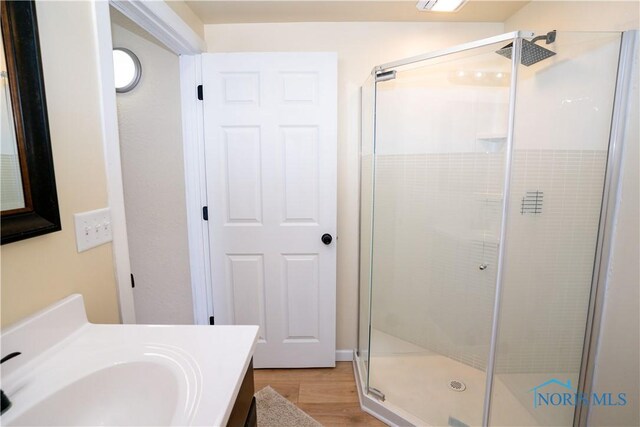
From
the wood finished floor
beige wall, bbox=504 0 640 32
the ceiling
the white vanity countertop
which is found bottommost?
the wood finished floor

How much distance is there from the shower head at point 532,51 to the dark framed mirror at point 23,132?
1.68 m

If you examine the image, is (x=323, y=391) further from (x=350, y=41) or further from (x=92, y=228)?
(x=350, y=41)

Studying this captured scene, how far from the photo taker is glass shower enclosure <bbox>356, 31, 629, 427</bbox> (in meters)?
1.36

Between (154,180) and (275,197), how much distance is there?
733 mm

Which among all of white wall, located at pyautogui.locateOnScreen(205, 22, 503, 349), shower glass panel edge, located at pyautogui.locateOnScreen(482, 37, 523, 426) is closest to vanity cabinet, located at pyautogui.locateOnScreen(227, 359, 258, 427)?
shower glass panel edge, located at pyautogui.locateOnScreen(482, 37, 523, 426)

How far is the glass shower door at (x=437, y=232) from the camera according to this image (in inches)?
64.1

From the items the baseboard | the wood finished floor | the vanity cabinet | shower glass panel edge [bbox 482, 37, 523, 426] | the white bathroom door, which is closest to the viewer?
the vanity cabinet

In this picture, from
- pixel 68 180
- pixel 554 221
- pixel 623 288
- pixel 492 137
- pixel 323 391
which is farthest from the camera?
pixel 323 391

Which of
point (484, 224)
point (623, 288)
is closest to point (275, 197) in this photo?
point (484, 224)

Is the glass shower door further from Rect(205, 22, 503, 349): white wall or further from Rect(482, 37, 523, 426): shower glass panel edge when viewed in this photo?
Rect(205, 22, 503, 349): white wall

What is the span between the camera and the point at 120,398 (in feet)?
2.43

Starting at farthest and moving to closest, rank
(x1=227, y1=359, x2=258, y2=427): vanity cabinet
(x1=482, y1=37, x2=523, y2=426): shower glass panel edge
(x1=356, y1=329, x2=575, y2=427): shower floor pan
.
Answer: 1. (x1=356, y1=329, x2=575, y2=427): shower floor pan
2. (x1=482, y1=37, x2=523, y2=426): shower glass panel edge
3. (x1=227, y1=359, x2=258, y2=427): vanity cabinet

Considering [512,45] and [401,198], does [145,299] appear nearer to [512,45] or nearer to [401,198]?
[401,198]

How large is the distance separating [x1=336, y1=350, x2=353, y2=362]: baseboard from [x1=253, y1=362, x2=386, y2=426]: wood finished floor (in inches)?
1.2
